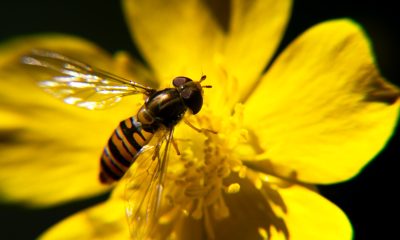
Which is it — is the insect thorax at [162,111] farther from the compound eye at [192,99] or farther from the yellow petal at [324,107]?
the yellow petal at [324,107]

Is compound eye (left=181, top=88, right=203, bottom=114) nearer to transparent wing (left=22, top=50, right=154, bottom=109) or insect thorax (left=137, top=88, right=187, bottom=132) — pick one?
insect thorax (left=137, top=88, right=187, bottom=132)

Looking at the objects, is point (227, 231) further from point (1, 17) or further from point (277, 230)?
point (1, 17)

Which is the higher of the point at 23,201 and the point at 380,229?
the point at 23,201

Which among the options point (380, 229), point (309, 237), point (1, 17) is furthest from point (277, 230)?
point (1, 17)

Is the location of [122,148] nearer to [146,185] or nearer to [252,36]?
[146,185]

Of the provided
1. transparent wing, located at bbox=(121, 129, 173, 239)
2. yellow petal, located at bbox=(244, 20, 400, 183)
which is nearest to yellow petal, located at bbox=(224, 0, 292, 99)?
yellow petal, located at bbox=(244, 20, 400, 183)

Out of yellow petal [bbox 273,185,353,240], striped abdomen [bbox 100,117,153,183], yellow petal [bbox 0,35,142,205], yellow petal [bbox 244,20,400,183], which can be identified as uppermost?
yellow petal [bbox 0,35,142,205]

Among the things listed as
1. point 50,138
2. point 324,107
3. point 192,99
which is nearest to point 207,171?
point 192,99
